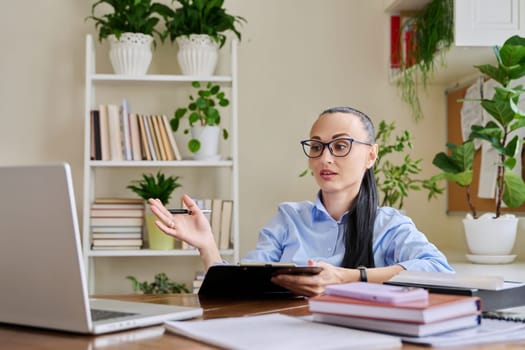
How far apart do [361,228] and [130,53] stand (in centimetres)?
160

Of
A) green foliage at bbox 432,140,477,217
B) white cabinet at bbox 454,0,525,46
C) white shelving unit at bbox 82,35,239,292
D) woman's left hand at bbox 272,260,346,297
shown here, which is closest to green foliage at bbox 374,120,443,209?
green foliage at bbox 432,140,477,217

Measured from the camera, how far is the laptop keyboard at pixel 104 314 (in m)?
1.24

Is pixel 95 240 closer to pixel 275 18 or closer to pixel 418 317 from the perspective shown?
pixel 275 18

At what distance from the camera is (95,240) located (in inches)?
127

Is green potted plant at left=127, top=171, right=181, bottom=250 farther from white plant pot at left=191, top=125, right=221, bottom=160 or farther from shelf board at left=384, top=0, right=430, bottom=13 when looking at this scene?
shelf board at left=384, top=0, right=430, bottom=13

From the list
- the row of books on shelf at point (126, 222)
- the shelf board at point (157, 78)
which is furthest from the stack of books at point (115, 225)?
the shelf board at point (157, 78)

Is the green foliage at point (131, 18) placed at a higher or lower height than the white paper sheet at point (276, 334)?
higher

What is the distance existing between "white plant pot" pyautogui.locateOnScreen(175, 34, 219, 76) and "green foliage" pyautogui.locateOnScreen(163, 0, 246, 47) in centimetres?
4

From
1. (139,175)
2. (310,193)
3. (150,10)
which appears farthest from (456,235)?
(150,10)

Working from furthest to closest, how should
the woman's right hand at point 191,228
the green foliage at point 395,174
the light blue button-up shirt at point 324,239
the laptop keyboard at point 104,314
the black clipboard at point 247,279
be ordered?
the green foliage at point 395,174 → the light blue button-up shirt at point 324,239 → the woman's right hand at point 191,228 → the black clipboard at point 247,279 → the laptop keyboard at point 104,314

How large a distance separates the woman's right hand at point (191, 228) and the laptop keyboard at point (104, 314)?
1.56 feet

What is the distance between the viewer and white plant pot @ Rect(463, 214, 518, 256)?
2775 millimetres

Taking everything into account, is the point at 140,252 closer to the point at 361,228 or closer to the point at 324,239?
the point at 324,239

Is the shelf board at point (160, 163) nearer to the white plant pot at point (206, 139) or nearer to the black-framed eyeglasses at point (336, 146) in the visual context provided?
the white plant pot at point (206, 139)
